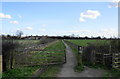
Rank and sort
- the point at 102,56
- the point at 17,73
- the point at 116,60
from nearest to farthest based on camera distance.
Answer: the point at 17,73
the point at 116,60
the point at 102,56

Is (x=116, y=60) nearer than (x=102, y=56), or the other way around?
(x=116, y=60)

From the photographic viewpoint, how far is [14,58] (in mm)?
7863

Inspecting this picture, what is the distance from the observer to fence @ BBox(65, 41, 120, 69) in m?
8.46

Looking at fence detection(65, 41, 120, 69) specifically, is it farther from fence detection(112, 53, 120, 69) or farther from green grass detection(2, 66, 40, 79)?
green grass detection(2, 66, 40, 79)

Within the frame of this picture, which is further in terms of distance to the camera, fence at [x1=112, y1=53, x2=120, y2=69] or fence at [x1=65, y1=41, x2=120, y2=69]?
fence at [x1=65, y1=41, x2=120, y2=69]

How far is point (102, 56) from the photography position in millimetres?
9086

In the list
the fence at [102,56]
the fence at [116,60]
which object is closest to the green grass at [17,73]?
the fence at [102,56]

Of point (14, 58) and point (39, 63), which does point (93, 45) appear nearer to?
point (39, 63)

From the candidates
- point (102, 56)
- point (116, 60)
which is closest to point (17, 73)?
point (102, 56)

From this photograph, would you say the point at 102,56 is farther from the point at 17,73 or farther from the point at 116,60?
the point at 17,73

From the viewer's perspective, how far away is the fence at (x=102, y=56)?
8461 mm

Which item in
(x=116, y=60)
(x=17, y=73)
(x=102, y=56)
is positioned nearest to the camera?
(x=17, y=73)

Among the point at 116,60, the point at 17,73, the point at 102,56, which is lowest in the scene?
the point at 17,73

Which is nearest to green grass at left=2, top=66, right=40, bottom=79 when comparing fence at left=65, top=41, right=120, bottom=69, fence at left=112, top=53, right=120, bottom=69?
fence at left=65, top=41, right=120, bottom=69
